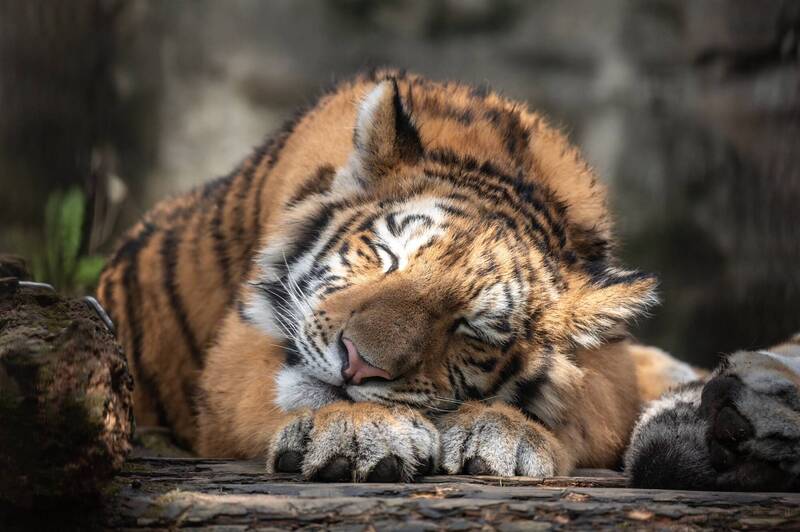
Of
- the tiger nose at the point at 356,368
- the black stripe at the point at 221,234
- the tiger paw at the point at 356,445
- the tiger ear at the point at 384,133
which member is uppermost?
the tiger ear at the point at 384,133

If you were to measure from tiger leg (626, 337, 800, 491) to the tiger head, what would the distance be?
0.45 m

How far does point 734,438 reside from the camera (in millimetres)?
2660

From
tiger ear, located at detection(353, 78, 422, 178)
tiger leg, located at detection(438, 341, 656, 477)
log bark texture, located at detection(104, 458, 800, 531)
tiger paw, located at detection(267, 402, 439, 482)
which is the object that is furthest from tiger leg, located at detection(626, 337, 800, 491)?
tiger ear, located at detection(353, 78, 422, 178)

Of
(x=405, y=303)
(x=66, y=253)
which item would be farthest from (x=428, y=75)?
(x=405, y=303)

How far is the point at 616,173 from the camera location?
26.3 ft

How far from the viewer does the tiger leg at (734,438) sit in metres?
2.62

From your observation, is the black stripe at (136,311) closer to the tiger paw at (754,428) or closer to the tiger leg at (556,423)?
the tiger leg at (556,423)

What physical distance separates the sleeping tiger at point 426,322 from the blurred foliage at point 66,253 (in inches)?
91.0

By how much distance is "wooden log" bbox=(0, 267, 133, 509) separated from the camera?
81.3 inches

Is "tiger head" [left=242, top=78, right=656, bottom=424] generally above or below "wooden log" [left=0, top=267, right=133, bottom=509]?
above

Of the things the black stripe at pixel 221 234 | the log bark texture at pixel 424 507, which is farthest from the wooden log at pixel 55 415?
the black stripe at pixel 221 234

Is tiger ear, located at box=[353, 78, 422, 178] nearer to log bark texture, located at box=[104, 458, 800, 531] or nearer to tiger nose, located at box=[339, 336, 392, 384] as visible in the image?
tiger nose, located at box=[339, 336, 392, 384]

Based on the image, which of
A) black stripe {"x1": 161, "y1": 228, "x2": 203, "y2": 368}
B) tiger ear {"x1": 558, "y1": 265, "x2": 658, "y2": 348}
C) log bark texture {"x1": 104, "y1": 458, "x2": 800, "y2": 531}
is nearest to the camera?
log bark texture {"x1": 104, "y1": 458, "x2": 800, "y2": 531}

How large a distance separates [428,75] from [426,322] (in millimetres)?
5452
